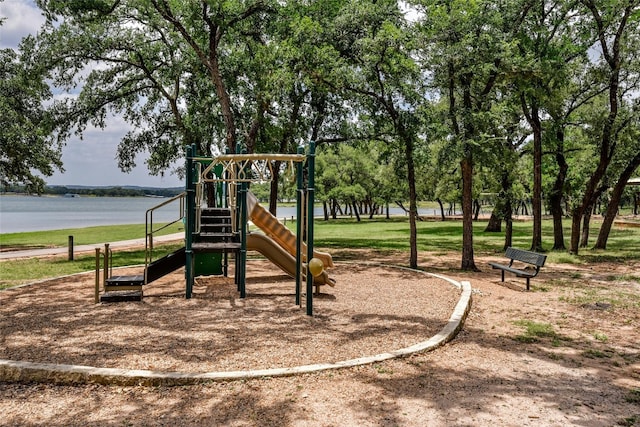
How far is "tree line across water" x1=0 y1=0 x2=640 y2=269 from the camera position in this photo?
14.0m

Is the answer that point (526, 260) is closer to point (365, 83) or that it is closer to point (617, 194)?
point (365, 83)

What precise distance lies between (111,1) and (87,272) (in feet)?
27.6

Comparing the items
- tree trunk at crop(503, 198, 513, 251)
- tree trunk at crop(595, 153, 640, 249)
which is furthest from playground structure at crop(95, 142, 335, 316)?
tree trunk at crop(595, 153, 640, 249)

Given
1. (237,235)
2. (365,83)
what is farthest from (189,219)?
(365,83)

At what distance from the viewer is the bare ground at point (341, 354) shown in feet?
14.9

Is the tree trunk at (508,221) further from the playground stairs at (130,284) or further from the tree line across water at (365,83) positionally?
the playground stairs at (130,284)

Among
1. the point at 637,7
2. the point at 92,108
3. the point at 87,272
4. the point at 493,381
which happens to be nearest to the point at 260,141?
the point at 92,108

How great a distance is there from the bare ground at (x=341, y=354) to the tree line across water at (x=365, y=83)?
612 centimetres

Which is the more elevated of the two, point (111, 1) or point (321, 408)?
point (111, 1)

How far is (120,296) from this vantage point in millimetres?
9258

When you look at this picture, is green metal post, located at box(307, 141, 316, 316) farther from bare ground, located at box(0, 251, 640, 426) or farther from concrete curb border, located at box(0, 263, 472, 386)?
concrete curb border, located at box(0, 263, 472, 386)

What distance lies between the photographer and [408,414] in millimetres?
4480

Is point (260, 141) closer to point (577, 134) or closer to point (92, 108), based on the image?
point (92, 108)

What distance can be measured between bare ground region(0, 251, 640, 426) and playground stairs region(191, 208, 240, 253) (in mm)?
1041
